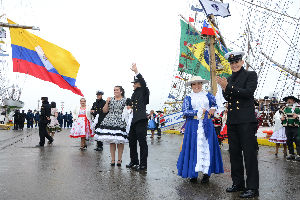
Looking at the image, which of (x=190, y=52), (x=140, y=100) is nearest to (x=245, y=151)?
(x=140, y=100)

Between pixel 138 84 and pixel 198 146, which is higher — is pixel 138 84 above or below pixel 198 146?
above

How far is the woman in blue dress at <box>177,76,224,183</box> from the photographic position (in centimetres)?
488

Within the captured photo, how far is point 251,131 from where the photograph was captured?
4.07 m

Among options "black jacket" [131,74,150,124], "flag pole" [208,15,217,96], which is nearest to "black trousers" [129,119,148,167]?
"black jacket" [131,74,150,124]

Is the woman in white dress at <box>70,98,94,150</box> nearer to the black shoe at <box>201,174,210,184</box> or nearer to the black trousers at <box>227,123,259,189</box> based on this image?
the black shoe at <box>201,174,210,184</box>

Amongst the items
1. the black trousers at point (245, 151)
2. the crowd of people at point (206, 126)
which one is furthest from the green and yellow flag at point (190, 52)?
the black trousers at point (245, 151)

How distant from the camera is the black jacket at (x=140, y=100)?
6352 mm

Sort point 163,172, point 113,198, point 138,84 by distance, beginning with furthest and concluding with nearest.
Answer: point 138,84 < point 163,172 < point 113,198

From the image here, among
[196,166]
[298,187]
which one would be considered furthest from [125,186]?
[298,187]

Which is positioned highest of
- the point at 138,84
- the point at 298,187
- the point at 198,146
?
the point at 138,84

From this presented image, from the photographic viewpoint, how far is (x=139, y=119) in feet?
20.6

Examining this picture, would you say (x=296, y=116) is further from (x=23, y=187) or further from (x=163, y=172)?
(x=23, y=187)

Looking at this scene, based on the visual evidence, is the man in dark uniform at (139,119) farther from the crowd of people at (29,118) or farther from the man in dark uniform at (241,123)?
the crowd of people at (29,118)

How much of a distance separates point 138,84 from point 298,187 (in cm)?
347
